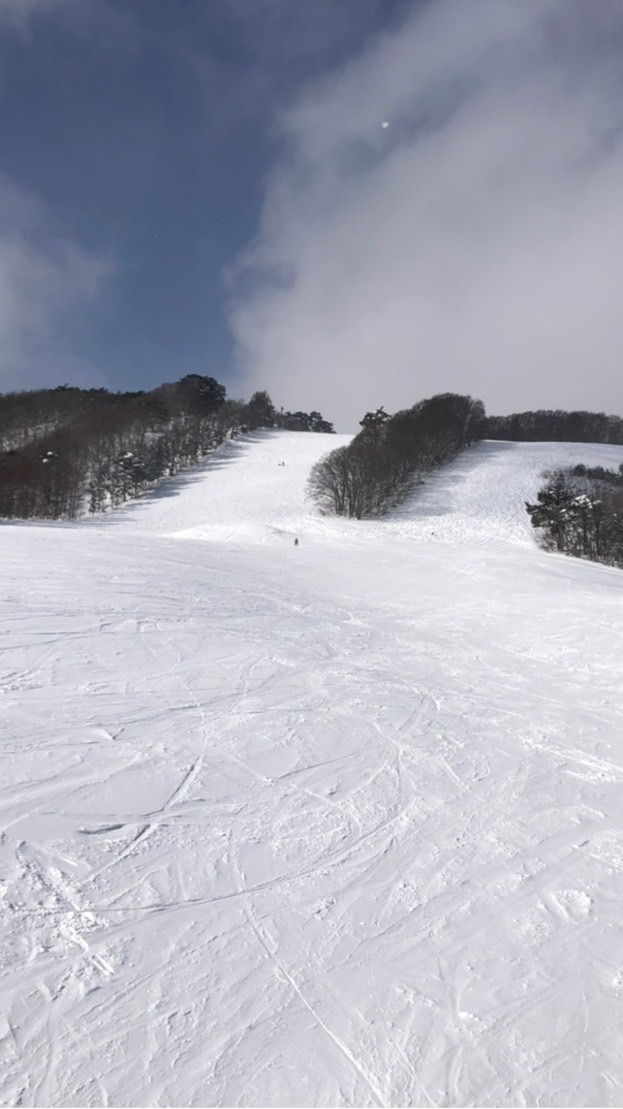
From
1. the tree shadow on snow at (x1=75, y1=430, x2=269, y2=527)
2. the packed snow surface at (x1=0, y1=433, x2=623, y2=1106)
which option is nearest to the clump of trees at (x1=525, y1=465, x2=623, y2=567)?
the packed snow surface at (x1=0, y1=433, x2=623, y2=1106)

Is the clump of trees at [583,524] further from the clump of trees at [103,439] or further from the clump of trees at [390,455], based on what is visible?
the clump of trees at [103,439]

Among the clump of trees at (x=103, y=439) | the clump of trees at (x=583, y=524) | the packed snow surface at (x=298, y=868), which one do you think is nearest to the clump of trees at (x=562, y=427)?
the clump of trees at (x=103, y=439)

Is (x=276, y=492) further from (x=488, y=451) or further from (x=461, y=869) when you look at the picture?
(x=461, y=869)

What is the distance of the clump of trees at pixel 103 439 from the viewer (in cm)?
5756

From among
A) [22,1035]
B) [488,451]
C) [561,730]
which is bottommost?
[561,730]

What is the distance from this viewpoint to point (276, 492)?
59.2 meters

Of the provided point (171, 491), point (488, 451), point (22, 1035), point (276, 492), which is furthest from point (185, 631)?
point (488, 451)

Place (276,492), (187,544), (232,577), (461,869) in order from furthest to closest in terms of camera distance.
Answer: (276,492) < (187,544) < (232,577) < (461,869)

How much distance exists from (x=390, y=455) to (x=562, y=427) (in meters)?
62.5

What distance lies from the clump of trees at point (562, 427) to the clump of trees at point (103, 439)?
1772 inches

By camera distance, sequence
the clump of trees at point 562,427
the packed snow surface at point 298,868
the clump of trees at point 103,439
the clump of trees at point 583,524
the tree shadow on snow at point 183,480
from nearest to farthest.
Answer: the packed snow surface at point 298,868 → the clump of trees at point 583,524 → the tree shadow on snow at point 183,480 → the clump of trees at point 103,439 → the clump of trees at point 562,427

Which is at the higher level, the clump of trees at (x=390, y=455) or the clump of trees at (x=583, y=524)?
the clump of trees at (x=390, y=455)

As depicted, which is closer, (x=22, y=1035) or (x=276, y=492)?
(x=22, y=1035)

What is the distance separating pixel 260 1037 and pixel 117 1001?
2.80 ft
